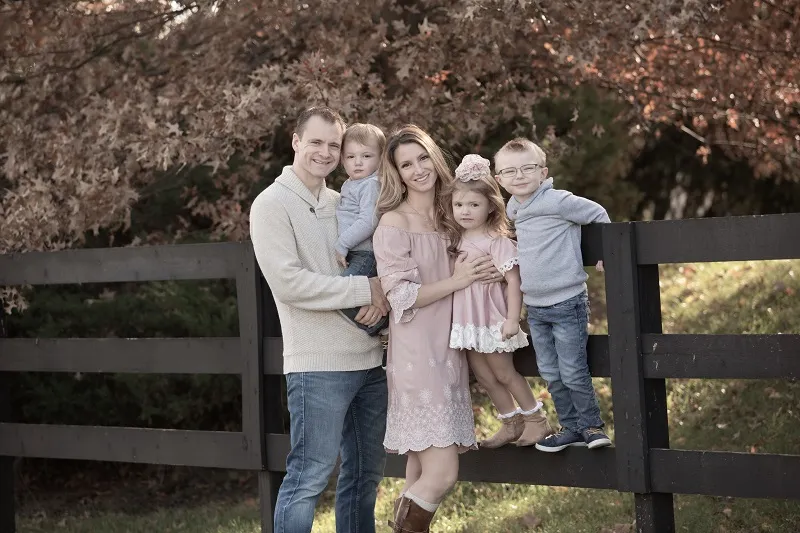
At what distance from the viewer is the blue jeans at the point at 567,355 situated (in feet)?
14.6

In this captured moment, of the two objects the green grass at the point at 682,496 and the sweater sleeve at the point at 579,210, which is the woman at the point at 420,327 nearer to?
the sweater sleeve at the point at 579,210

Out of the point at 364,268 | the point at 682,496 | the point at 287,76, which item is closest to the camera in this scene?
the point at 364,268

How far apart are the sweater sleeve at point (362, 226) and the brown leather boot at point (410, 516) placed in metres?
1.00

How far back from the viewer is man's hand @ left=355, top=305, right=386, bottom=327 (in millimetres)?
4414

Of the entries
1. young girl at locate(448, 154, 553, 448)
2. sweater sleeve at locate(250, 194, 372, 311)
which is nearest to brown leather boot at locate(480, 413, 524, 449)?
young girl at locate(448, 154, 553, 448)

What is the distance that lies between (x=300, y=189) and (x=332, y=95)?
2.17 metres

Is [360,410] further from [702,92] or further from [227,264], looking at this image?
[702,92]

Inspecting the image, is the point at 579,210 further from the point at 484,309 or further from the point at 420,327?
the point at 420,327

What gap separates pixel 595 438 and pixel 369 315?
1046 millimetres

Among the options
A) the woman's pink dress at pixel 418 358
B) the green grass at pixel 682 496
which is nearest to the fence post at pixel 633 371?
the woman's pink dress at pixel 418 358

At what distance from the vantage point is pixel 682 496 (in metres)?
6.35

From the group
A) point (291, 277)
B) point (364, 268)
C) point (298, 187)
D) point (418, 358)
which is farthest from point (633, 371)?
point (298, 187)

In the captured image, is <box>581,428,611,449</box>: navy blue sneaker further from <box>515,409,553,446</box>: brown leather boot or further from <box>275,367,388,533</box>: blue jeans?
<box>275,367,388,533</box>: blue jeans

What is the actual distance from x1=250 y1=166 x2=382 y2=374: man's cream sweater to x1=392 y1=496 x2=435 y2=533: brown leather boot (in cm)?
56
